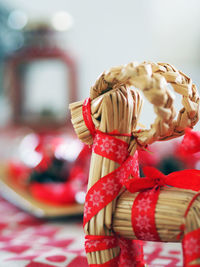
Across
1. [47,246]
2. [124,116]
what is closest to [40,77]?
[47,246]

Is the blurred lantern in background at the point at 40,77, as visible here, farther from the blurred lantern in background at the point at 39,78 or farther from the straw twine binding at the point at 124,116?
the straw twine binding at the point at 124,116

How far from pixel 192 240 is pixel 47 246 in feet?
1.11

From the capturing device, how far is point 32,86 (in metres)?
2.43

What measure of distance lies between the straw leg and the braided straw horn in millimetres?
93

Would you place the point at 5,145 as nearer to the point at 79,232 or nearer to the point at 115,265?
the point at 79,232

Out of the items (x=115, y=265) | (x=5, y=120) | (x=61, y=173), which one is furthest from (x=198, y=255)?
(x=5, y=120)

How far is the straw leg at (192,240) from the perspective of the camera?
0.34 metres

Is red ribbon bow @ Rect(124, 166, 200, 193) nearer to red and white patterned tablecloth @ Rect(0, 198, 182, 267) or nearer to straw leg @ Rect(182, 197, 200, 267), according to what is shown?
straw leg @ Rect(182, 197, 200, 267)

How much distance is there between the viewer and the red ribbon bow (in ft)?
1.26

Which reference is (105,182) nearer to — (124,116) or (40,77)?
(124,116)

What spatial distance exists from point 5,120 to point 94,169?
89.2 inches

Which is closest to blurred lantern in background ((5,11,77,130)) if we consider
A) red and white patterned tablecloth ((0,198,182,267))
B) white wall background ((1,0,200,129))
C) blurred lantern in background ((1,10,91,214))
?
blurred lantern in background ((1,10,91,214))

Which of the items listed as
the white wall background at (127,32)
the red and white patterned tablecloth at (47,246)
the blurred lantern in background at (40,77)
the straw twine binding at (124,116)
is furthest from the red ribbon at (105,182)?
the blurred lantern in background at (40,77)

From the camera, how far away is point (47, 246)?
60 cm
